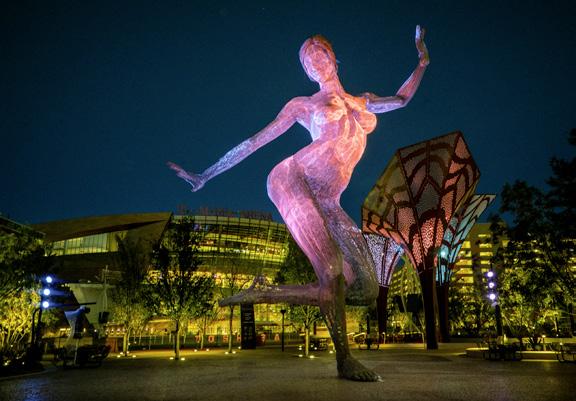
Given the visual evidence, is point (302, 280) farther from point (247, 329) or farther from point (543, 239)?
point (543, 239)

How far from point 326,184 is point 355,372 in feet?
12.5

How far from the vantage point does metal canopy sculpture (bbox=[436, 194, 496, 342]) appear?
39656mm

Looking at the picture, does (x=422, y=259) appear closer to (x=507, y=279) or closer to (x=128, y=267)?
(x=507, y=279)

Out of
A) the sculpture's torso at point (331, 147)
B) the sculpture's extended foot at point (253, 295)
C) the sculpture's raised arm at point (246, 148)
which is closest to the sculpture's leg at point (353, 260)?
the sculpture's torso at point (331, 147)

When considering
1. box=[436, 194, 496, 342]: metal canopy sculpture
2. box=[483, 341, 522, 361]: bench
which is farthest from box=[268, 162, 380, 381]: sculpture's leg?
box=[436, 194, 496, 342]: metal canopy sculpture

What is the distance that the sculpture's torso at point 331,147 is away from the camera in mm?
9773

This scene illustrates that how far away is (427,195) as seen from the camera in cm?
3094

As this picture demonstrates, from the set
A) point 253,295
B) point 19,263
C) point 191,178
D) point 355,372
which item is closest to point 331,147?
point 191,178

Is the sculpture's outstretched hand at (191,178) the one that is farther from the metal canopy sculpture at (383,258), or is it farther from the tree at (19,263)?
the metal canopy sculpture at (383,258)

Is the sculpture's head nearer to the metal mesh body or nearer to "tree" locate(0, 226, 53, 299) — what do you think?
"tree" locate(0, 226, 53, 299)

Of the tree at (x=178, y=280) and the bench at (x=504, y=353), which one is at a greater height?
the tree at (x=178, y=280)

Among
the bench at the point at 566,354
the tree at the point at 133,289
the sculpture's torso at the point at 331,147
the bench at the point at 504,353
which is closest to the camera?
the sculpture's torso at the point at 331,147

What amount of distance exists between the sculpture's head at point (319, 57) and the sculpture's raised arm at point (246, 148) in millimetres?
738

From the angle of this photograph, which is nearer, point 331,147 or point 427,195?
point 331,147
